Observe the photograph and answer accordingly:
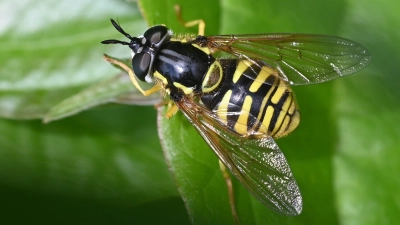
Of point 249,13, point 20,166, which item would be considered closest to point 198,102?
point 249,13

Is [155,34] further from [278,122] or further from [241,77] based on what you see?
[278,122]

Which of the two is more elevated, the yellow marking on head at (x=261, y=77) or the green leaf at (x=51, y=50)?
the green leaf at (x=51, y=50)

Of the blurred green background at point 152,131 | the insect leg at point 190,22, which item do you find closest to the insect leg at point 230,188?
the blurred green background at point 152,131

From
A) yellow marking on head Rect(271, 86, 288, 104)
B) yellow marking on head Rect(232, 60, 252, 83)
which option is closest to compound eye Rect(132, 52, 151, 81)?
yellow marking on head Rect(232, 60, 252, 83)

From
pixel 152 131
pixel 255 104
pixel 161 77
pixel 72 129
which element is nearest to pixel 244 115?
pixel 255 104

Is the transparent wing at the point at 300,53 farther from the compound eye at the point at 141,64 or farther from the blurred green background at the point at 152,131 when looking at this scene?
the compound eye at the point at 141,64

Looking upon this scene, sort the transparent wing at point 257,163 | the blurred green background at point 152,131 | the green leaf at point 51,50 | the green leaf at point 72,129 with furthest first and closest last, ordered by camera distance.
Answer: the green leaf at point 51,50
the green leaf at point 72,129
the blurred green background at point 152,131
the transparent wing at point 257,163

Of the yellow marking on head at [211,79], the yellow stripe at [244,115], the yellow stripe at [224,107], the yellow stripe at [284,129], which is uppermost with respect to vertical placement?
the yellow marking on head at [211,79]

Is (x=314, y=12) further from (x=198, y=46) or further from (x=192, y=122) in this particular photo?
(x=192, y=122)
